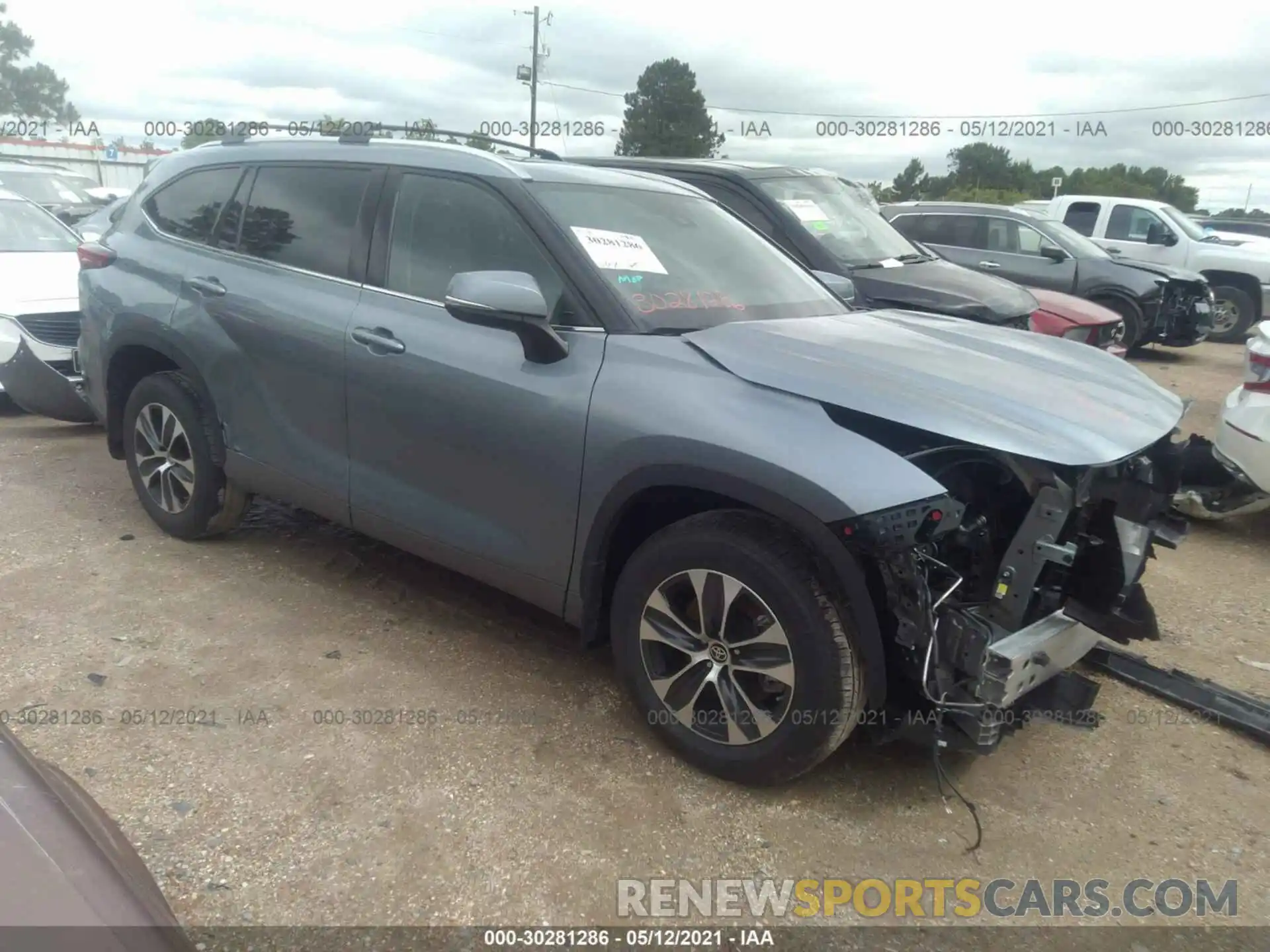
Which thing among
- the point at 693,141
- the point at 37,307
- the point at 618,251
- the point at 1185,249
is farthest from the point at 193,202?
the point at 693,141

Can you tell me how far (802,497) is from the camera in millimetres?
2498

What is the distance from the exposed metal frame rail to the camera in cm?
330

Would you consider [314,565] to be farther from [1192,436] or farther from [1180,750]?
[1192,436]

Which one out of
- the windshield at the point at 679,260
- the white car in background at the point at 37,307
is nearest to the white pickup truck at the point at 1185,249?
the windshield at the point at 679,260

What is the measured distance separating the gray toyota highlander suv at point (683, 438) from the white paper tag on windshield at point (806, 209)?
9.30ft

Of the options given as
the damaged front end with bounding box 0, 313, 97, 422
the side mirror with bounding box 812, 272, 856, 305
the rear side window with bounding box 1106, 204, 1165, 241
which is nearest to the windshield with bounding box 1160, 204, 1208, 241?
the rear side window with bounding box 1106, 204, 1165, 241

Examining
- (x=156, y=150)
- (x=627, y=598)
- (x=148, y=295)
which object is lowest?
(x=627, y=598)

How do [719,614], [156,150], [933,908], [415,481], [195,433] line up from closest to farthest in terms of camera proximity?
[933,908] → [719,614] → [415,481] → [195,433] → [156,150]

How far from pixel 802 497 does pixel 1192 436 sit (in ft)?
11.3

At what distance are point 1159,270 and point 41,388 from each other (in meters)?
11.2

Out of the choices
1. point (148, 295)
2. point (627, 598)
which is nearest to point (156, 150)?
point (148, 295)

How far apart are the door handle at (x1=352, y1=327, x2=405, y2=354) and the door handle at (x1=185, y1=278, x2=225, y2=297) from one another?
91 centimetres

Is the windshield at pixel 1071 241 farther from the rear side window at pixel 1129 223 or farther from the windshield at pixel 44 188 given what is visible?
the windshield at pixel 44 188

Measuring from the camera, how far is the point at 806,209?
6.81 m
